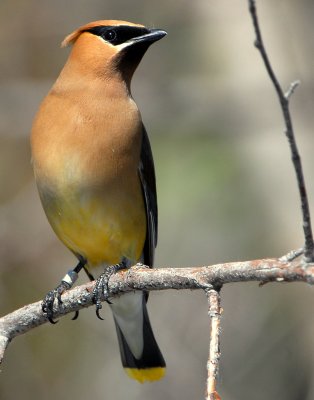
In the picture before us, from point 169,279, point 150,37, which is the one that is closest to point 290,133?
point 169,279

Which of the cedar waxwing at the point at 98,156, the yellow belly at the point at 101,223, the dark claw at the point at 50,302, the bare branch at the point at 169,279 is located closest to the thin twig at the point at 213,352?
the bare branch at the point at 169,279

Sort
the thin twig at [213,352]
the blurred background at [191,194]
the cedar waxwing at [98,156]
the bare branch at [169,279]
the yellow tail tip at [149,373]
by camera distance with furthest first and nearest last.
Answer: the blurred background at [191,194] → the yellow tail tip at [149,373] → the cedar waxwing at [98,156] → the bare branch at [169,279] → the thin twig at [213,352]

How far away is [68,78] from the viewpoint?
5.28 m

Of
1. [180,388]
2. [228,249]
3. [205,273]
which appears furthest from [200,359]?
[205,273]

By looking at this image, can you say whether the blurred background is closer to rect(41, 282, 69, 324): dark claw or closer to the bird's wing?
the bird's wing

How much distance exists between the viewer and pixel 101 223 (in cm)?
505

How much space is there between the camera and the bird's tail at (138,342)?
580 centimetres

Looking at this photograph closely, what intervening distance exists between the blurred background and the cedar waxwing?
1.61 m

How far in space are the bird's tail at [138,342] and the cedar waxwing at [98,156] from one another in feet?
1.43

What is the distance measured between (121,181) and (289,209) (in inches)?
156

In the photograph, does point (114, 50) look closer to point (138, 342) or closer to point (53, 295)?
point (53, 295)

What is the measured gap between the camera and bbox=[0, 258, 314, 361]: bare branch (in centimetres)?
322

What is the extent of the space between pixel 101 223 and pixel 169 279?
4.59ft

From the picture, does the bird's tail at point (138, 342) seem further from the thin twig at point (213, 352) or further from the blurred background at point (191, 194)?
the thin twig at point (213, 352)
